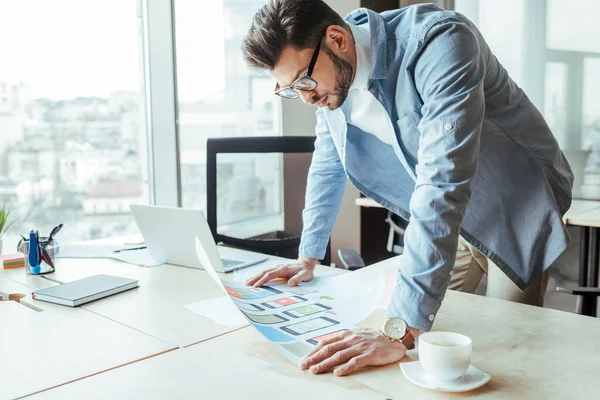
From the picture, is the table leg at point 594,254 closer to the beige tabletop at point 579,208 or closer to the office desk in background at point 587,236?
the office desk in background at point 587,236

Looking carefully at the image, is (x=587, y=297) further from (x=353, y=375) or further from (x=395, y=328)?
(x=353, y=375)

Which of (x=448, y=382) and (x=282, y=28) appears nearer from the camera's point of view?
(x=448, y=382)

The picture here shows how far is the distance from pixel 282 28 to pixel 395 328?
703 mm

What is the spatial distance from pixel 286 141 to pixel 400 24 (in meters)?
1.04

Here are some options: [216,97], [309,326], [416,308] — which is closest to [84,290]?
[309,326]

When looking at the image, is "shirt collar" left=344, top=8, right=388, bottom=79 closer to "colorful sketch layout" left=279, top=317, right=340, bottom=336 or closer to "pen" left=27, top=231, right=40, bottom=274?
"colorful sketch layout" left=279, top=317, right=340, bottom=336

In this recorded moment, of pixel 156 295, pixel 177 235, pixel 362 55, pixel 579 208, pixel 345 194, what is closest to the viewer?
pixel 362 55

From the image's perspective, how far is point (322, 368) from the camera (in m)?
1.00

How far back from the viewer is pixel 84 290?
1.53 m

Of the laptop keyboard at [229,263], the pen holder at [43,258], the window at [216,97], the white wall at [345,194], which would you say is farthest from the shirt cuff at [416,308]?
the white wall at [345,194]

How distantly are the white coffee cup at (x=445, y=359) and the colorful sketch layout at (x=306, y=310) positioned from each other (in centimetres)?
38

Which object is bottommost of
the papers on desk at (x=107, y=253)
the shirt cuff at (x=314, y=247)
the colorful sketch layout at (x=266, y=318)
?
the papers on desk at (x=107, y=253)

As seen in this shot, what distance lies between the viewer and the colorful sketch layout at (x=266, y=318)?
3.96 feet

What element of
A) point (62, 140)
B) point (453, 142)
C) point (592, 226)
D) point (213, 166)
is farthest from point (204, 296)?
point (592, 226)
